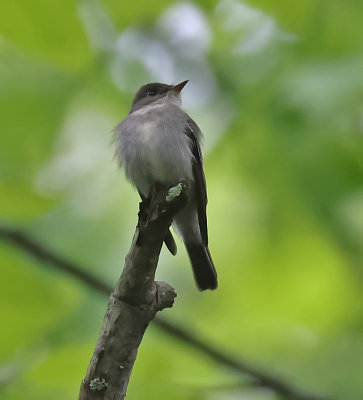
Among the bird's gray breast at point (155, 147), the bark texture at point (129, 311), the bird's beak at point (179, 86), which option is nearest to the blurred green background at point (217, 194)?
the bird's beak at point (179, 86)

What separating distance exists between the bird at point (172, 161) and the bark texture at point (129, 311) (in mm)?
766

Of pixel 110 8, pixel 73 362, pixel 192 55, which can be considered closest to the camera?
pixel 110 8

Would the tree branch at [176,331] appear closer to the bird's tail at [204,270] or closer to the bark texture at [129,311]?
the bird's tail at [204,270]

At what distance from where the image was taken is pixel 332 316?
4.57 m

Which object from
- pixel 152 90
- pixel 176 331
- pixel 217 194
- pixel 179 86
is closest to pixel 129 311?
pixel 176 331

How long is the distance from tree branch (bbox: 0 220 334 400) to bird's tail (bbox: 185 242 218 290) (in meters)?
0.62

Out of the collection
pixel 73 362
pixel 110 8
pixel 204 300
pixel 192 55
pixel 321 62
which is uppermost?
pixel 192 55

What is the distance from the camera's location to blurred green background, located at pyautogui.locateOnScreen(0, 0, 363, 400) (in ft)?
11.7

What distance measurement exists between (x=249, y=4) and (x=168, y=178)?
1.26 m

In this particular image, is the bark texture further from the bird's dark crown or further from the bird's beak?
the bird's dark crown

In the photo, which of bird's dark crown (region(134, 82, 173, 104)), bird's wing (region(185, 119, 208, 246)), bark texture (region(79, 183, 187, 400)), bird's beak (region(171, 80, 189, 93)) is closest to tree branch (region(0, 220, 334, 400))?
bird's wing (region(185, 119, 208, 246))

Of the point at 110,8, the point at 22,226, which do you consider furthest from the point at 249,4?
the point at 22,226

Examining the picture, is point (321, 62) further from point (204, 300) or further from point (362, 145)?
point (204, 300)

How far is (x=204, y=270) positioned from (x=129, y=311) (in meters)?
1.85
